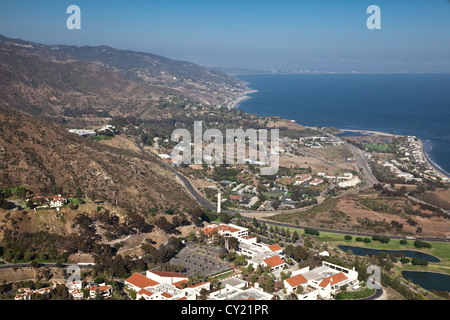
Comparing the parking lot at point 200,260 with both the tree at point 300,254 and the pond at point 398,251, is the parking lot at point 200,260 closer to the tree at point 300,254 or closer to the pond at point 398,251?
the tree at point 300,254

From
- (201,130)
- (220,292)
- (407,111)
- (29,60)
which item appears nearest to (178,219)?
(220,292)

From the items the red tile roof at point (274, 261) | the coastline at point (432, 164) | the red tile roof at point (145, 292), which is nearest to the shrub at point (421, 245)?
the red tile roof at point (274, 261)

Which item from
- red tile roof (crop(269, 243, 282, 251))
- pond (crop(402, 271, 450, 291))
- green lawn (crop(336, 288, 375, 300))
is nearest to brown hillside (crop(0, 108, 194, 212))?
red tile roof (crop(269, 243, 282, 251))

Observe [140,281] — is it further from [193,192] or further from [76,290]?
[193,192]

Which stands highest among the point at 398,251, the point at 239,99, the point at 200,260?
the point at 239,99

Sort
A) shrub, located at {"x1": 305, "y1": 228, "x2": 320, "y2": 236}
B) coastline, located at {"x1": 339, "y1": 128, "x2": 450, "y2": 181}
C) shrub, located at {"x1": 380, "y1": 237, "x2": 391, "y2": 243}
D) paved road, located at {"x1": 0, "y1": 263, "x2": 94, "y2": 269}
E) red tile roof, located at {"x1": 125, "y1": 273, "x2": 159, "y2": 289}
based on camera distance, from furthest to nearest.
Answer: coastline, located at {"x1": 339, "y1": 128, "x2": 450, "y2": 181}
shrub, located at {"x1": 305, "y1": 228, "x2": 320, "y2": 236}
shrub, located at {"x1": 380, "y1": 237, "x2": 391, "y2": 243}
paved road, located at {"x1": 0, "y1": 263, "x2": 94, "y2": 269}
red tile roof, located at {"x1": 125, "y1": 273, "x2": 159, "y2": 289}

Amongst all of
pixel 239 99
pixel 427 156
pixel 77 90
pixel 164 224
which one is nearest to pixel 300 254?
pixel 164 224

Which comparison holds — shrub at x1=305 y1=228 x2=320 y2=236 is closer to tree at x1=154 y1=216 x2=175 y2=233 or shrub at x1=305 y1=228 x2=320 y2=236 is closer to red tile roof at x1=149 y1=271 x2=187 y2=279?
tree at x1=154 y1=216 x2=175 y2=233
